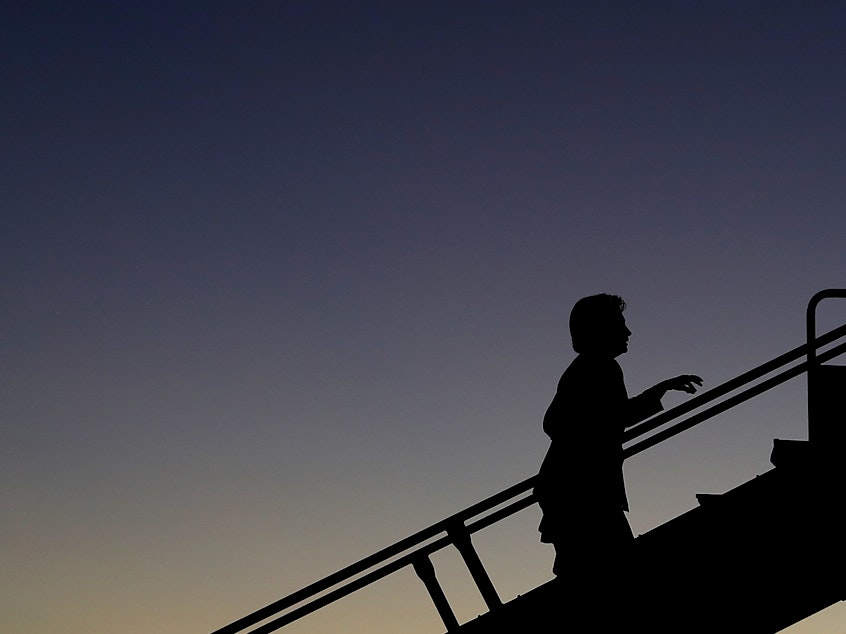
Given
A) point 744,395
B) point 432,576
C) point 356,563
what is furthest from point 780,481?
point 356,563

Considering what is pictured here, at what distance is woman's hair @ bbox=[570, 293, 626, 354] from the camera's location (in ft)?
16.4

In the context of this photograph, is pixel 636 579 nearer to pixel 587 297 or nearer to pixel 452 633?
pixel 452 633

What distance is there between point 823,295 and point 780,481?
3.65 feet

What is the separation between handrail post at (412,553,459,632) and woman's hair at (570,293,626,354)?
1379mm

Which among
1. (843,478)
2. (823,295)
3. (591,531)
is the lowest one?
(843,478)

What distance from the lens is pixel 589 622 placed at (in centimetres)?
470

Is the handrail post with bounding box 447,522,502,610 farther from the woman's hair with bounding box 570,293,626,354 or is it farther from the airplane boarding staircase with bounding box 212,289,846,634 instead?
the woman's hair with bounding box 570,293,626,354

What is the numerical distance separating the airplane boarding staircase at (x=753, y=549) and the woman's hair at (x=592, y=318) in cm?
50

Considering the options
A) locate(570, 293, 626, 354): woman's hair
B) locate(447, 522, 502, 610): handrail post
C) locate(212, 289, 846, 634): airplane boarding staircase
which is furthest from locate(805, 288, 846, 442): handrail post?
locate(447, 522, 502, 610): handrail post

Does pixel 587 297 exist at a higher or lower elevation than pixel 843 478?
higher

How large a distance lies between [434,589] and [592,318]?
1616 mm

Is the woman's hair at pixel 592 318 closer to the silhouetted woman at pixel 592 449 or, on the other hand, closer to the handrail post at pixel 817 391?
the silhouetted woman at pixel 592 449

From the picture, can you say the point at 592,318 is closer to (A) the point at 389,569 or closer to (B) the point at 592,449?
(B) the point at 592,449

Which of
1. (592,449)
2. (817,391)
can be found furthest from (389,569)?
(817,391)
